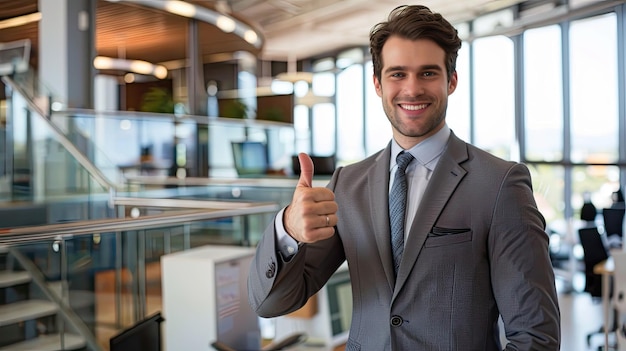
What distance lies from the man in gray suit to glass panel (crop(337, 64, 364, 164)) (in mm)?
12192

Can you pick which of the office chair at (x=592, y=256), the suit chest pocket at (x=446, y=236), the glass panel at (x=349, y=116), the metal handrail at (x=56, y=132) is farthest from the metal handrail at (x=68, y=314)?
the glass panel at (x=349, y=116)

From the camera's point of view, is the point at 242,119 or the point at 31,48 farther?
the point at 242,119

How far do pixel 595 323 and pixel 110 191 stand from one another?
15.5 ft

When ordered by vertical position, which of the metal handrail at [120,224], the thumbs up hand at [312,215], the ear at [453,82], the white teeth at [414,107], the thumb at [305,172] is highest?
the ear at [453,82]

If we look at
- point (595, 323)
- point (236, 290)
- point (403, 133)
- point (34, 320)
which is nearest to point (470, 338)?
point (403, 133)

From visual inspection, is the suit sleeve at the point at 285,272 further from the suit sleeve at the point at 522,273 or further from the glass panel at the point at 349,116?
the glass panel at the point at 349,116

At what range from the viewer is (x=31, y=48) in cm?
1005

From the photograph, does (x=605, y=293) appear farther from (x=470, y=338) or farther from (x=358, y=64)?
(x=358, y=64)

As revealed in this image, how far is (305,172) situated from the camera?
1418mm

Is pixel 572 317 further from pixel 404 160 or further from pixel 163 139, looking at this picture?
pixel 163 139

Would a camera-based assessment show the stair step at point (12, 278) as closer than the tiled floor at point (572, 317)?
Yes

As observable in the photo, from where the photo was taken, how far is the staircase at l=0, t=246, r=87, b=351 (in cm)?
297

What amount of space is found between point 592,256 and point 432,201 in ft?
16.2

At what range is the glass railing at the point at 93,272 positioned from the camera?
10.0ft
